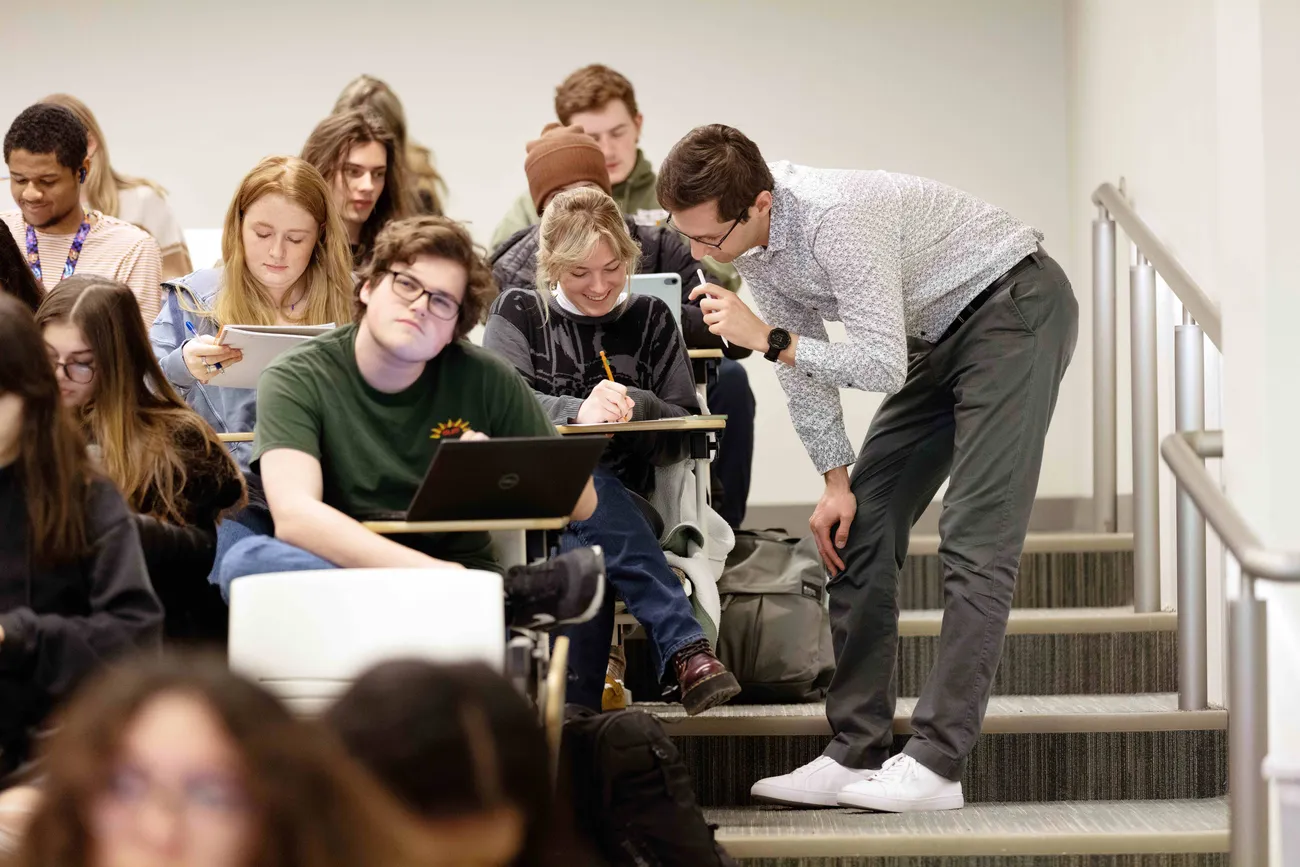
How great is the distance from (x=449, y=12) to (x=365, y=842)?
14.6 ft

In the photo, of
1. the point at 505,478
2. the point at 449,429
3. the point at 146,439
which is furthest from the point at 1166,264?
the point at 146,439

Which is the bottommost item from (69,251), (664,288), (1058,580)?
(1058,580)

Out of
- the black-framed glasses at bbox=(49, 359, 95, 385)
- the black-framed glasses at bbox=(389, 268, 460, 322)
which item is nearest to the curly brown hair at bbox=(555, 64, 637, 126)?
the black-framed glasses at bbox=(389, 268, 460, 322)

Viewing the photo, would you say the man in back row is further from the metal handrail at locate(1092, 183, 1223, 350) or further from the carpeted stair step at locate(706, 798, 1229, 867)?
the carpeted stair step at locate(706, 798, 1229, 867)

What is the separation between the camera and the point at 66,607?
6.09ft

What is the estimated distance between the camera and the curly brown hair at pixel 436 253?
2.21 meters

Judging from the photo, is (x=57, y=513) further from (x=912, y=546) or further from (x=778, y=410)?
(x=778, y=410)

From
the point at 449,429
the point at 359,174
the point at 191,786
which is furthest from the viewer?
the point at 359,174

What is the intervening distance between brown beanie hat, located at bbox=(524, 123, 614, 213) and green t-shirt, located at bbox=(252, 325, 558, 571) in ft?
3.85

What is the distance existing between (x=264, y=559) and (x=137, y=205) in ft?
6.94

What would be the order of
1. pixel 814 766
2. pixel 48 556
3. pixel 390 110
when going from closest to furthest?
pixel 48 556 → pixel 814 766 → pixel 390 110

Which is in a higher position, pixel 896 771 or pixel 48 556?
pixel 48 556

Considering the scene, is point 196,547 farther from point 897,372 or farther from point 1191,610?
point 1191,610

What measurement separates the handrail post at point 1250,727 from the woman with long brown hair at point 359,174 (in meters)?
2.04
